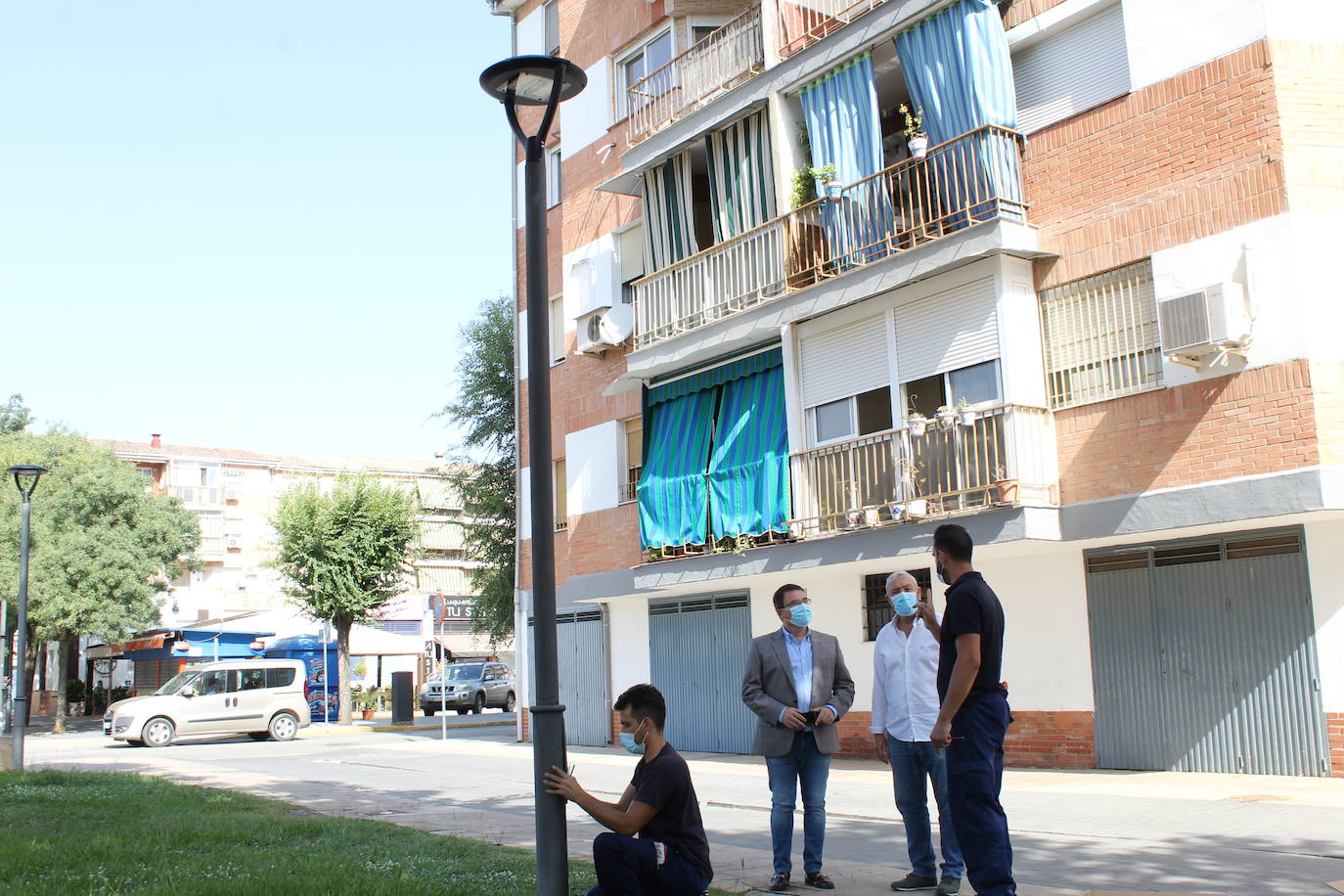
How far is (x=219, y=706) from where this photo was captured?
28.4m

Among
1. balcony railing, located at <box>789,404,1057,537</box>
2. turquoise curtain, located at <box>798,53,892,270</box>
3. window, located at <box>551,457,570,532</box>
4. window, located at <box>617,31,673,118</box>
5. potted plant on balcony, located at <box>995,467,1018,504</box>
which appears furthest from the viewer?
window, located at <box>551,457,570,532</box>

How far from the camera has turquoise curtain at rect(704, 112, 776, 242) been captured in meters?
18.4

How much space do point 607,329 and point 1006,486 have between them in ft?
31.4

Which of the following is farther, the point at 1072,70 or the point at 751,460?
the point at 751,460

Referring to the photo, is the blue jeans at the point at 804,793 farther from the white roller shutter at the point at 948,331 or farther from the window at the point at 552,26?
the window at the point at 552,26

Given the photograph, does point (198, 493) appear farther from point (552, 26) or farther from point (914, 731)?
point (914, 731)

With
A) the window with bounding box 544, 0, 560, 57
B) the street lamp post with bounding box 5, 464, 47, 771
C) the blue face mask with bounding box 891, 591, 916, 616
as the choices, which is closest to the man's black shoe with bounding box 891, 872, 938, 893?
the blue face mask with bounding box 891, 591, 916, 616

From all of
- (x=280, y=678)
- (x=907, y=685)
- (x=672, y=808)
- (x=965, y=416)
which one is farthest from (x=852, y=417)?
(x=280, y=678)

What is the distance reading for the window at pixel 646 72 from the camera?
70.3 ft

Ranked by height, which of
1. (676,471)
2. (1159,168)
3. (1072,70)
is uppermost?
(1072,70)

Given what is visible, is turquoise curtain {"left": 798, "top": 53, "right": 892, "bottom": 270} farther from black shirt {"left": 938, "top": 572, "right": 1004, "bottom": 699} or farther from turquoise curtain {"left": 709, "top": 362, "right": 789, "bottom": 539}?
black shirt {"left": 938, "top": 572, "right": 1004, "bottom": 699}

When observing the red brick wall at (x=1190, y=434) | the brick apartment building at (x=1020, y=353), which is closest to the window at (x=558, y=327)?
the brick apartment building at (x=1020, y=353)

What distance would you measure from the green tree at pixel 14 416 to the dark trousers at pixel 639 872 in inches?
2346

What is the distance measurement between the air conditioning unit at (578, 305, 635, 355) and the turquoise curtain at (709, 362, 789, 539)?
3062 millimetres
